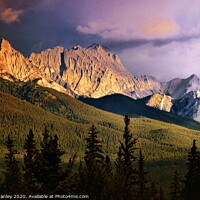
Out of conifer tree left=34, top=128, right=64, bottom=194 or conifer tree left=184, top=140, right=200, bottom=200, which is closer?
conifer tree left=34, top=128, right=64, bottom=194

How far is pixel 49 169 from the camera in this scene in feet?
104

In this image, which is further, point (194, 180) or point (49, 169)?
point (194, 180)

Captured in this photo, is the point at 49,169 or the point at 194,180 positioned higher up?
the point at 49,169

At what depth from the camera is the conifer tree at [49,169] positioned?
104 feet

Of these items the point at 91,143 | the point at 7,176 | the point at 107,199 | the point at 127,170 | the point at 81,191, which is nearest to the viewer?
the point at 107,199

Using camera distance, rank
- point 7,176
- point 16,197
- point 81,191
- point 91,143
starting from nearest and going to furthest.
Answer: point 16,197 < point 81,191 < point 7,176 < point 91,143

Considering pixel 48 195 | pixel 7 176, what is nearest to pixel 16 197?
pixel 48 195

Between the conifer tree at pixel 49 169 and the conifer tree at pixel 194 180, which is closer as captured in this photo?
the conifer tree at pixel 49 169

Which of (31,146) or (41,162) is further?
(31,146)

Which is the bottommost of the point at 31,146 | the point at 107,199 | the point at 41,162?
the point at 107,199

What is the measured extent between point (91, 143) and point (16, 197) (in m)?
31.5

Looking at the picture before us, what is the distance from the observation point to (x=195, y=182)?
62312mm

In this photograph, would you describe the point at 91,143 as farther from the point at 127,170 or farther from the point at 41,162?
the point at 41,162

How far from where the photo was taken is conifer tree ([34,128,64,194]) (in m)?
31.8
